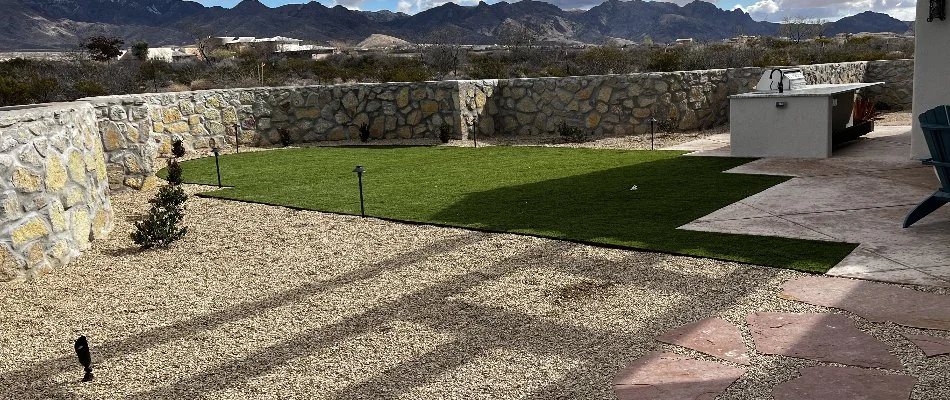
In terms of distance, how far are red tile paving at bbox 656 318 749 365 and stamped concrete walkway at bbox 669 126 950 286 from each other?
4.66ft

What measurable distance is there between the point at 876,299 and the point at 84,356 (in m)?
4.67

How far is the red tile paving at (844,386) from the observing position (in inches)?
145

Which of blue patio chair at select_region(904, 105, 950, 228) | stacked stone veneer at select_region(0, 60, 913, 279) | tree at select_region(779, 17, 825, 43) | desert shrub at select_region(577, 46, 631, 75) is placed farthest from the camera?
tree at select_region(779, 17, 825, 43)

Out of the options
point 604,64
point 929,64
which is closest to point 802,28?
point 604,64

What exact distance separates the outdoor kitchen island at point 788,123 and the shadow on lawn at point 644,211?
26.1 inches

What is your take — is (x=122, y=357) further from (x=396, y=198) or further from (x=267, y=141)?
(x=267, y=141)

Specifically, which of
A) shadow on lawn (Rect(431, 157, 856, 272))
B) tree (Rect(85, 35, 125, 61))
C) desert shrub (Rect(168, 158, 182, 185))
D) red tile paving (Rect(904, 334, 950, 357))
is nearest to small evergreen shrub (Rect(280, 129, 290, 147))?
desert shrub (Rect(168, 158, 182, 185))

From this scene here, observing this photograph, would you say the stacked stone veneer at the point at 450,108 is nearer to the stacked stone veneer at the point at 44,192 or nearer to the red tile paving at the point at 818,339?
the stacked stone veneer at the point at 44,192

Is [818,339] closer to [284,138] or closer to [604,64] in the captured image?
[284,138]

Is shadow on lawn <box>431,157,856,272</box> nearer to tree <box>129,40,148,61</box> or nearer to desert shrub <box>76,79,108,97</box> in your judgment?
desert shrub <box>76,79,108,97</box>

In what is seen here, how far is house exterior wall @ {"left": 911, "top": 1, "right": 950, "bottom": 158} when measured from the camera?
32.6 ft

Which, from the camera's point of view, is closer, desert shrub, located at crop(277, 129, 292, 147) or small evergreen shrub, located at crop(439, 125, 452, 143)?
small evergreen shrub, located at crop(439, 125, 452, 143)

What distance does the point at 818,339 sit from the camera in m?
4.39

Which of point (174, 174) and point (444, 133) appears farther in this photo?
point (444, 133)
